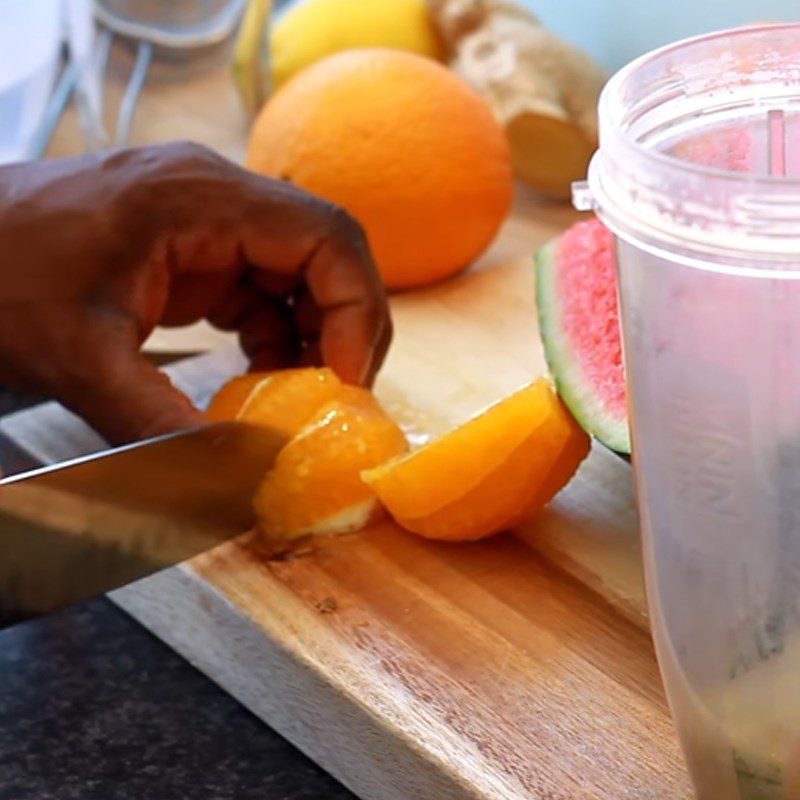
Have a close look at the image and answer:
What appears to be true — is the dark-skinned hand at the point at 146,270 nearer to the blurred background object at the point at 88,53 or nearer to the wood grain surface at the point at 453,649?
the wood grain surface at the point at 453,649

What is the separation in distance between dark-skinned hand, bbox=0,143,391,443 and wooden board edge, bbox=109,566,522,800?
0.35 feet

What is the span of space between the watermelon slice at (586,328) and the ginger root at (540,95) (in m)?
0.36

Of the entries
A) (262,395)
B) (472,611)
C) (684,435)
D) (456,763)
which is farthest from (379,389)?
(684,435)

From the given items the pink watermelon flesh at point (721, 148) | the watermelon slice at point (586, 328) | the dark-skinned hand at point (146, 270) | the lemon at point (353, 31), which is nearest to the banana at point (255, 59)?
the lemon at point (353, 31)

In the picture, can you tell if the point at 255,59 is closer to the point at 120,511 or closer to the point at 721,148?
the point at 120,511

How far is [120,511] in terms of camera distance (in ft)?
2.61

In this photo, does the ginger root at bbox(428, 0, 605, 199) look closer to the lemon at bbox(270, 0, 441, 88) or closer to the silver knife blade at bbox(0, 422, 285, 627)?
the lemon at bbox(270, 0, 441, 88)

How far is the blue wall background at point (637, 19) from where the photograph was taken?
1.23 m

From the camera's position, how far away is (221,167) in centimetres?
93

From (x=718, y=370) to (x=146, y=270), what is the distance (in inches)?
18.6

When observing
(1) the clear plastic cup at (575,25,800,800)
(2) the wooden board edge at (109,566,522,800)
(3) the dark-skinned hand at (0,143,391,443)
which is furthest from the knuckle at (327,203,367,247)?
(1) the clear plastic cup at (575,25,800,800)

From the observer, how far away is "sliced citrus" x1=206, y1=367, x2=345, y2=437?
87cm

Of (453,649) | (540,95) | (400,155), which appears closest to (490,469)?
(453,649)

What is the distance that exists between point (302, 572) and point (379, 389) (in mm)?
212
